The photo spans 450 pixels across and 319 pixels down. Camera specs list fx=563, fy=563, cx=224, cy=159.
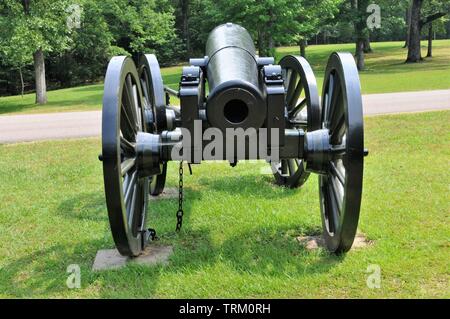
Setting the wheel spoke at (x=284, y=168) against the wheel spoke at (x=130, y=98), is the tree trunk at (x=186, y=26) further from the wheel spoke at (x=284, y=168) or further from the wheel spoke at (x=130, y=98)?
the wheel spoke at (x=130, y=98)

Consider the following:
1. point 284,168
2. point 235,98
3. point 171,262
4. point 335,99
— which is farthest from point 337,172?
point 284,168

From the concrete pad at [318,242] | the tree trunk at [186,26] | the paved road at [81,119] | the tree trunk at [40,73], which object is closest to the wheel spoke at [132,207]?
the concrete pad at [318,242]

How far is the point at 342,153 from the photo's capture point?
3881mm

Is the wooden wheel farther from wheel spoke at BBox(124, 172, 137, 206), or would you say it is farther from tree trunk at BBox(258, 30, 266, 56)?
tree trunk at BBox(258, 30, 266, 56)

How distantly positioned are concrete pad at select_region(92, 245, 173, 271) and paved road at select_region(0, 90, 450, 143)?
7550mm

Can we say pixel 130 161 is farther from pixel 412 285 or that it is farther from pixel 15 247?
pixel 412 285

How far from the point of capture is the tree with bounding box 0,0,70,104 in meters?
18.1

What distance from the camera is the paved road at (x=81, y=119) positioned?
12.0 metres

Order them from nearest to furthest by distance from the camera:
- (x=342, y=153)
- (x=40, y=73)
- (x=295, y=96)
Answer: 1. (x=342, y=153)
2. (x=295, y=96)
3. (x=40, y=73)

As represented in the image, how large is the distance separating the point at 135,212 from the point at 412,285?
1997mm

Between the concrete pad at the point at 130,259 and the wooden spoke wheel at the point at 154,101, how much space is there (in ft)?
2.81

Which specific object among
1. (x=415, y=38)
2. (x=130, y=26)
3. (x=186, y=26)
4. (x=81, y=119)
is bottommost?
(x=81, y=119)

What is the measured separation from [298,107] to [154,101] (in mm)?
1438

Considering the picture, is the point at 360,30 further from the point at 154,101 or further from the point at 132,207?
the point at 132,207
